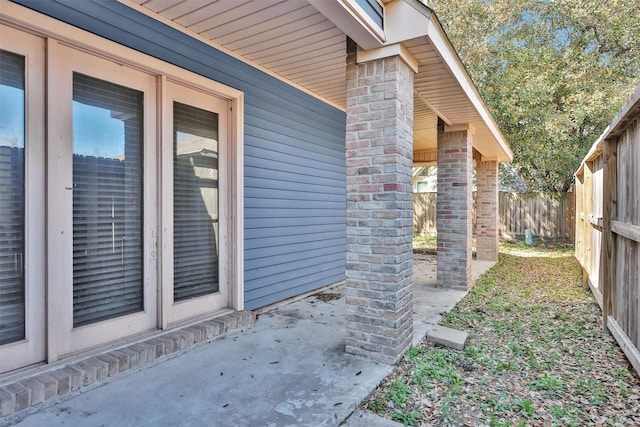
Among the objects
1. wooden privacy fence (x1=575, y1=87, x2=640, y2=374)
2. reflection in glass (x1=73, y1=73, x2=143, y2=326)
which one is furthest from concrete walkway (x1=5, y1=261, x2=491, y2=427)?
wooden privacy fence (x1=575, y1=87, x2=640, y2=374)

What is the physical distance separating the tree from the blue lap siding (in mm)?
6814

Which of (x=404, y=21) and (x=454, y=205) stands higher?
(x=404, y=21)

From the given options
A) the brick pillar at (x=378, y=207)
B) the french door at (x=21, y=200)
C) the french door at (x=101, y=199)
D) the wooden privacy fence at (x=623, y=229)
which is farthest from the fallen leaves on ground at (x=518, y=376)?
the french door at (x=21, y=200)

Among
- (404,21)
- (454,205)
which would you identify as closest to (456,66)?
(404,21)

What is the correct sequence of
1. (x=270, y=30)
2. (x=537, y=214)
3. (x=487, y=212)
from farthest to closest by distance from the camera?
(x=537, y=214)
(x=487, y=212)
(x=270, y=30)

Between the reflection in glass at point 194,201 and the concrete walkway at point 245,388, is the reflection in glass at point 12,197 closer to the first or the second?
the concrete walkway at point 245,388

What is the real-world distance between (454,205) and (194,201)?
3891mm

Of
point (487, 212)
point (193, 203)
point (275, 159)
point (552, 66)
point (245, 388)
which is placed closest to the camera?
point (245, 388)

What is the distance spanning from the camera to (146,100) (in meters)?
Result: 2.87

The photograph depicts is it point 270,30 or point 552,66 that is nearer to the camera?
point 270,30

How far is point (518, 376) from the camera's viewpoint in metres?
2.67

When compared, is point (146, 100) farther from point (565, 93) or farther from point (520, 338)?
point (565, 93)

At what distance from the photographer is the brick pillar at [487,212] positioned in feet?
25.2

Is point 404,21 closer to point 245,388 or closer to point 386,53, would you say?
point 386,53
